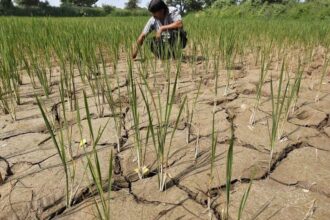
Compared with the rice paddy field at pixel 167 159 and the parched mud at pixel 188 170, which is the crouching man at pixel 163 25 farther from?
the parched mud at pixel 188 170

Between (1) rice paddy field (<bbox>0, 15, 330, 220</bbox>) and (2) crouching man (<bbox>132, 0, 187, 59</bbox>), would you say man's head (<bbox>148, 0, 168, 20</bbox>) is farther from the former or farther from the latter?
(1) rice paddy field (<bbox>0, 15, 330, 220</bbox>)

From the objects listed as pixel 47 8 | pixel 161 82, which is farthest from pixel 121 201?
pixel 47 8

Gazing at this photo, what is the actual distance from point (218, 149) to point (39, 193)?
2.35ft

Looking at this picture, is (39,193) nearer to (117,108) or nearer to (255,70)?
(117,108)

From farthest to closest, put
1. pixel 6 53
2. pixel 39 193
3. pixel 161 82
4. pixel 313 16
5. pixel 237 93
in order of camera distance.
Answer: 1. pixel 313 16
2. pixel 161 82
3. pixel 237 93
4. pixel 6 53
5. pixel 39 193

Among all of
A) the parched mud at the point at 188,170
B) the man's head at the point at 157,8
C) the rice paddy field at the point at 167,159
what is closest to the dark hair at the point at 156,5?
the man's head at the point at 157,8

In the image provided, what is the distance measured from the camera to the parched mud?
3.45 ft

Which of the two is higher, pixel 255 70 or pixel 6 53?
pixel 6 53

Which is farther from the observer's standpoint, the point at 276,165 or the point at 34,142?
the point at 34,142

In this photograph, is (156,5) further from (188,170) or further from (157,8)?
(188,170)

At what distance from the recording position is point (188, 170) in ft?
4.16

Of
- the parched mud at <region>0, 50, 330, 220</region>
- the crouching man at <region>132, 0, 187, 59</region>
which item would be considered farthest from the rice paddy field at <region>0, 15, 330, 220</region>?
the crouching man at <region>132, 0, 187, 59</region>

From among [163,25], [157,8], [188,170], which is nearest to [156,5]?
[157,8]

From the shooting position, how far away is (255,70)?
283cm
